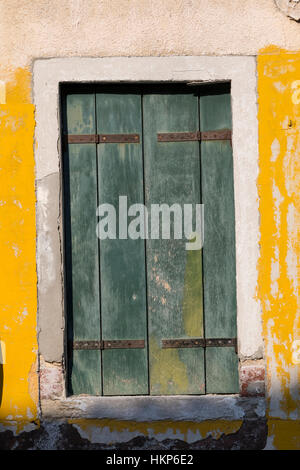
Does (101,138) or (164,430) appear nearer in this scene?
(164,430)

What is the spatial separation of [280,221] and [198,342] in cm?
82

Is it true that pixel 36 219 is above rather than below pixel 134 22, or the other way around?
below

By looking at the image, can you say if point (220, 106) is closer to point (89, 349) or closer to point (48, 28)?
point (48, 28)


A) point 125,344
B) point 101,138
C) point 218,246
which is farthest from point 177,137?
point 125,344

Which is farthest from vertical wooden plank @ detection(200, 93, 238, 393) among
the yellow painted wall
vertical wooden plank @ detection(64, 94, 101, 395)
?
the yellow painted wall

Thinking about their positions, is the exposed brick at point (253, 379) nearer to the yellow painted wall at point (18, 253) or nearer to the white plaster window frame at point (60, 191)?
the white plaster window frame at point (60, 191)

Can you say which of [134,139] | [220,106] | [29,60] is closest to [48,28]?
[29,60]

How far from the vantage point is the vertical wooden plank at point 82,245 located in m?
3.80

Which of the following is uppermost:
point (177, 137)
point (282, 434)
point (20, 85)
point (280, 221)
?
point (20, 85)

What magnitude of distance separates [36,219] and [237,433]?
1610 millimetres

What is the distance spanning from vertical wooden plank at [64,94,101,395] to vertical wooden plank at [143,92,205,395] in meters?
0.30

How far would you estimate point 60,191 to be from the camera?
3717 millimetres

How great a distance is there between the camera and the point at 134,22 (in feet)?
12.2

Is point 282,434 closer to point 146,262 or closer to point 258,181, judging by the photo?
point 146,262
